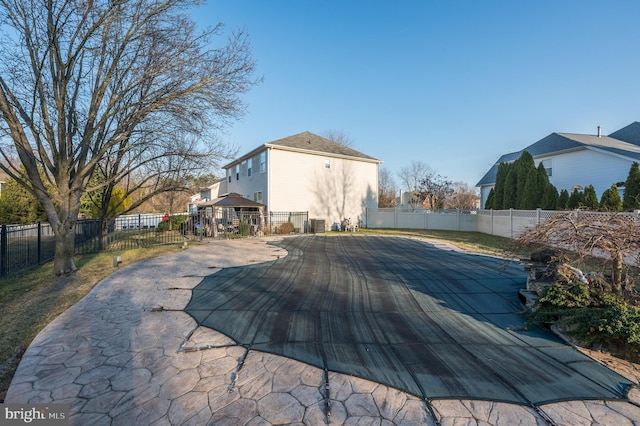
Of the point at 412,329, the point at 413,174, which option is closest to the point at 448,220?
the point at 412,329

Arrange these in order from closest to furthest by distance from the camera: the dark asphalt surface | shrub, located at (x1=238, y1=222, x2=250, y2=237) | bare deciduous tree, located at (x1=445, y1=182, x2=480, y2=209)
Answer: the dark asphalt surface
shrub, located at (x1=238, y1=222, x2=250, y2=237)
bare deciduous tree, located at (x1=445, y1=182, x2=480, y2=209)

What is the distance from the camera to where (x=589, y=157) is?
595 inches

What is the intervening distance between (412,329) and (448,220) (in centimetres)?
1805

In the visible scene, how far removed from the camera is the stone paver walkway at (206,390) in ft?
6.53

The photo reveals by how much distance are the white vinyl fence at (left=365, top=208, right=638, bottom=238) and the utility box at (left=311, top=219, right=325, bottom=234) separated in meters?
5.17

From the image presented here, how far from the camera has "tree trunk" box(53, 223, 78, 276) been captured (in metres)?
6.59

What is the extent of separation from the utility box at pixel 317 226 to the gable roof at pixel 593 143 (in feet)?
50.2

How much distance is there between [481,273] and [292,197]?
13233 millimetres

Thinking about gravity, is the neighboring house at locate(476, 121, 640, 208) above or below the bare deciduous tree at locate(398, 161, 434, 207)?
below

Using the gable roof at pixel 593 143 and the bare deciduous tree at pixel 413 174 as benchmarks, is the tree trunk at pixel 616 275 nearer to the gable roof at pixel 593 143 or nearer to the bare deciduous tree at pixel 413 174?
the gable roof at pixel 593 143

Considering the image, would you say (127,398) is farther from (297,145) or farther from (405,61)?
(297,145)

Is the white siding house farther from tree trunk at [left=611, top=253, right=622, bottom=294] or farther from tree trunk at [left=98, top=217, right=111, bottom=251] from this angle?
tree trunk at [left=611, top=253, right=622, bottom=294]

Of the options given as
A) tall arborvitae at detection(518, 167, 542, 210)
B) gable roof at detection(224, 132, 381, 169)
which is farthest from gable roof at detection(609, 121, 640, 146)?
gable roof at detection(224, 132, 381, 169)

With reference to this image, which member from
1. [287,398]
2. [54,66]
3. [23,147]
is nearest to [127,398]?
[287,398]
